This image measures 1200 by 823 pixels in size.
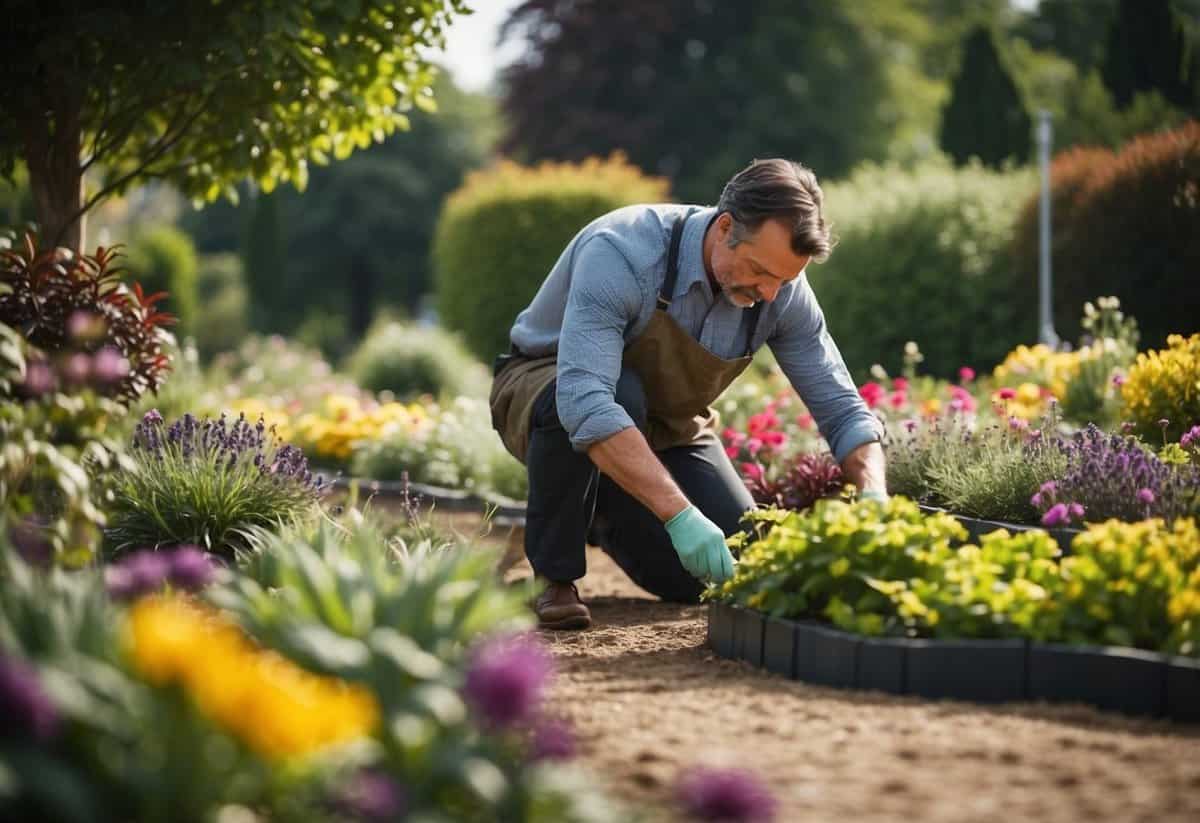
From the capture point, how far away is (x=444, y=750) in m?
1.80

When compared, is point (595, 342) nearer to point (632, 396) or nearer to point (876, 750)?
point (632, 396)

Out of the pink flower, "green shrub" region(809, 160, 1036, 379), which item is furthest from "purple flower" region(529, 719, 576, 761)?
"green shrub" region(809, 160, 1036, 379)

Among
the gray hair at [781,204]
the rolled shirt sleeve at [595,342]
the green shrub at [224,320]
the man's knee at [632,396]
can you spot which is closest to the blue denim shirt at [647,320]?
the rolled shirt sleeve at [595,342]

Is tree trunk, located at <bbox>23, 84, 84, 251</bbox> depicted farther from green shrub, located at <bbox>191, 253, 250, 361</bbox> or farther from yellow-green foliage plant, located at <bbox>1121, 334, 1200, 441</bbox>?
green shrub, located at <bbox>191, 253, 250, 361</bbox>

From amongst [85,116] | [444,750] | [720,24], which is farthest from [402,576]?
[720,24]

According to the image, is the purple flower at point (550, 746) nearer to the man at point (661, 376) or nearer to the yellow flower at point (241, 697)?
the yellow flower at point (241, 697)

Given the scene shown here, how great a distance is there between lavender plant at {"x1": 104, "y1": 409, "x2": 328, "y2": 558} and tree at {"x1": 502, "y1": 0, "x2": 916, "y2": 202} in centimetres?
1895

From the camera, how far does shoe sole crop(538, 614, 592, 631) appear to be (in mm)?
3820

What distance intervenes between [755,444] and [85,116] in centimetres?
296

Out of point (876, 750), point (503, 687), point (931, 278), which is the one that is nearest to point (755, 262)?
point (876, 750)

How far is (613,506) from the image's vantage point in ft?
13.8

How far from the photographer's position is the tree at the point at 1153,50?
40.2ft

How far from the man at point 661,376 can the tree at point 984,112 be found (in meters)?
13.2

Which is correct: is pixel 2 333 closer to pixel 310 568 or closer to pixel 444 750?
pixel 310 568
